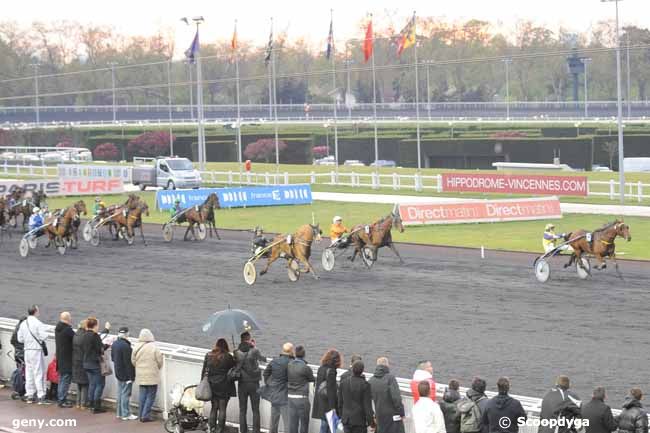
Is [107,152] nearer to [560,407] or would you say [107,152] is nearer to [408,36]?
[408,36]

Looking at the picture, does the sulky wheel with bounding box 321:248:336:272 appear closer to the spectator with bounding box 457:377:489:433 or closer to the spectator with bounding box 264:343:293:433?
the spectator with bounding box 264:343:293:433

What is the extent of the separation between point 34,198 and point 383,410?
2755cm

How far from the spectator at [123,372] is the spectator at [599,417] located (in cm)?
607

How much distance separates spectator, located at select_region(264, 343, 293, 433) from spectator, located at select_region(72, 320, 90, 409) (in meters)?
3.05

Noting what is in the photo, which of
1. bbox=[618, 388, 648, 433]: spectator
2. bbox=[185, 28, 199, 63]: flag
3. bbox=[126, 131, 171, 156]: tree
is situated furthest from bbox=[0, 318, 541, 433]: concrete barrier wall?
bbox=[126, 131, 171, 156]: tree

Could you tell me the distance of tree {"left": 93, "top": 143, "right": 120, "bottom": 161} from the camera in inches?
3570

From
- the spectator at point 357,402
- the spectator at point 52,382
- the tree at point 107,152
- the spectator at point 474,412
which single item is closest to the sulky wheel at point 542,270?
the spectator at point 52,382

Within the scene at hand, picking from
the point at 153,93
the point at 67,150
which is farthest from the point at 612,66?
the point at 67,150

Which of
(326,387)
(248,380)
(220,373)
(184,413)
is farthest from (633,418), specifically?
(184,413)

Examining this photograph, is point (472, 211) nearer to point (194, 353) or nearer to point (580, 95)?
point (194, 353)

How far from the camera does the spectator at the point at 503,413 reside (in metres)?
11.3

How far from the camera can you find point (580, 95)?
137 m

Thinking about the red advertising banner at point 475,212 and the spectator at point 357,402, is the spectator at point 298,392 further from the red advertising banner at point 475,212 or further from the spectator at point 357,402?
the red advertising banner at point 475,212

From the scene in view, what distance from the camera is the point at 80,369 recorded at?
Result: 15430mm
